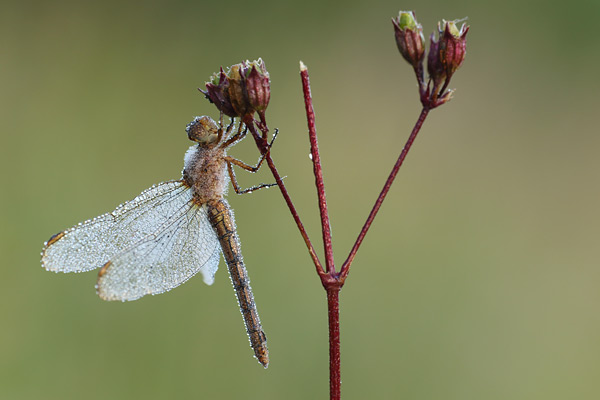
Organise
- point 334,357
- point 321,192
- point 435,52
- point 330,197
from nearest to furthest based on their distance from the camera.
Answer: point 334,357 < point 321,192 < point 435,52 < point 330,197

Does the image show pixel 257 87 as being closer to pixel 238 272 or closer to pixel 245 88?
pixel 245 88

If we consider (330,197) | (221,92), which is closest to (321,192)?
(221,92)

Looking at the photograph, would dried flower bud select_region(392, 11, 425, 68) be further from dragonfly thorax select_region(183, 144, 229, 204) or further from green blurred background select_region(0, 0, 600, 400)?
green blurred background select_region(0, 0, 600, 400)

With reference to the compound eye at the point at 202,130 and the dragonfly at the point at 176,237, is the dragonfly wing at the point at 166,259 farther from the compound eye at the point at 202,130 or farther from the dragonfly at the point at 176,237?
the compound eye at the point at 202,130

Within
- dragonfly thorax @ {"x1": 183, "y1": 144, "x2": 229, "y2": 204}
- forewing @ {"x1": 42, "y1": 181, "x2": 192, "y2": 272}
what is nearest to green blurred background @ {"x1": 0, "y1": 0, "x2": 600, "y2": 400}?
forewing @ {"x1": 42, "y1": 181, "x2": 192, "y2": 272}

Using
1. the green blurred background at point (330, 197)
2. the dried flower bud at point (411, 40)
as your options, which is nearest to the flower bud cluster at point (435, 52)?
the dried flower bud at point (411, 40)

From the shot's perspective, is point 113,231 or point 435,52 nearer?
point 435,52
